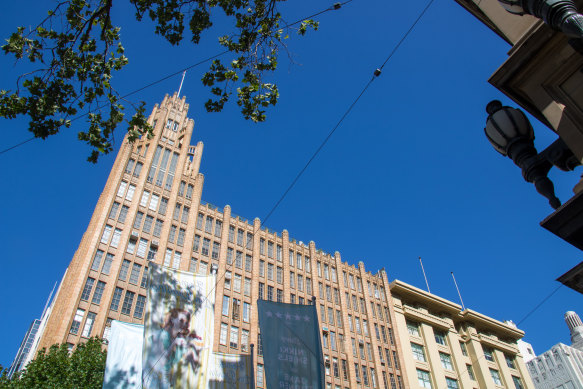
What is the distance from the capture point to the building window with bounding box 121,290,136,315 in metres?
35.5

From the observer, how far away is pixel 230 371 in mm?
20344

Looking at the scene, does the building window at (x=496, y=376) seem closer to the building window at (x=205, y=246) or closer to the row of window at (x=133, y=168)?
the building window at (x=205, y=246)

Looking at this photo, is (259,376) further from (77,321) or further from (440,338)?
(440,338)

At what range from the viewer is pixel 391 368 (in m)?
47.3

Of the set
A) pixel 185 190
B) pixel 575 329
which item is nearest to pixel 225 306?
pixel 185 190

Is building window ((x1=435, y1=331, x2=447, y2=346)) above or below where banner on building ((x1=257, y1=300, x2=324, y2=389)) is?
above

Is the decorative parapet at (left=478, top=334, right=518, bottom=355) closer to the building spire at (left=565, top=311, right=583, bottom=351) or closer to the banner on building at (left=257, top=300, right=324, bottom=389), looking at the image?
the banner on building at (left=257, top=300, right=324, bottom=389)

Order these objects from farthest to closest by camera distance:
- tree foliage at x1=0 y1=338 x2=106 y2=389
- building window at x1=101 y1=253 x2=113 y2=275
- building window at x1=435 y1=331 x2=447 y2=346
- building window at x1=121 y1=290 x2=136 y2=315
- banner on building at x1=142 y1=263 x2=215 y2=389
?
building window at x1=435 y1=331 x2=447 y2=346 < building window at x1=101 y1=253 x2=113 y2=275 < building window at x1=121 y1=290 x2=136 y2=315 < tree foliage at x1=0 y1=338 x2=106 y2=389 < banner on building at x1=142 y1=263 x2=215 y2=389

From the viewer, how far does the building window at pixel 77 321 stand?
32375 millimetres

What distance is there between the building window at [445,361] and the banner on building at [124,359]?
40786mm

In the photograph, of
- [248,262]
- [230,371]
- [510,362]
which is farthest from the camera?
[510,362]

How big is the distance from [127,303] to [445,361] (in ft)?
125

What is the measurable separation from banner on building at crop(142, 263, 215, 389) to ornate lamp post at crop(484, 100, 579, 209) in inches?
579

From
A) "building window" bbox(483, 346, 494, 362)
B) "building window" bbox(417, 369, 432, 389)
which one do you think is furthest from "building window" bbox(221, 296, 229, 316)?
"building window" bbox(483, 346, 494, 362)
